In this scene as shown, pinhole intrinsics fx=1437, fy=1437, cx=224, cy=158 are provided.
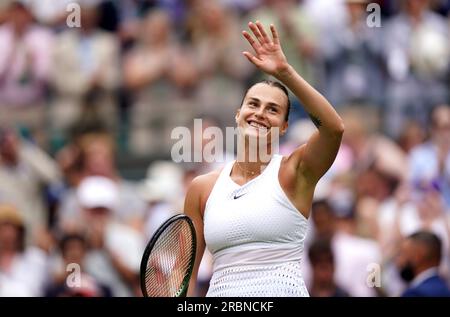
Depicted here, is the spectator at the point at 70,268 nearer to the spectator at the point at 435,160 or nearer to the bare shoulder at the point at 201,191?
the spectator at the point at 435,160

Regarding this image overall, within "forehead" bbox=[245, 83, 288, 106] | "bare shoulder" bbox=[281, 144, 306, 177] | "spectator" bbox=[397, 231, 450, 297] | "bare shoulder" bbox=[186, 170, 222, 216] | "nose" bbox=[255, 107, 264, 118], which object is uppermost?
"forehead" bbox=[245, 83, 288, 106]

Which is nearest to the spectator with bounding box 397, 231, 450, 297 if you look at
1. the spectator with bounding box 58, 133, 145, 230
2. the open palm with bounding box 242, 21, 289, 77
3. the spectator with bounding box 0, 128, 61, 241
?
the spectator with bounding box 58, 133, 145, 230

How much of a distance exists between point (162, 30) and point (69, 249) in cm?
296

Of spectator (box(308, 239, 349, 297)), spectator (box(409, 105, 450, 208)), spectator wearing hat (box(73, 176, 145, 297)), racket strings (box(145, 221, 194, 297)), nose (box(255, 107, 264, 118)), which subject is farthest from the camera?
spectator (box(409, 105, 450, 208))

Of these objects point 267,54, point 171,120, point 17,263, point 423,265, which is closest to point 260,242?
point 267,54

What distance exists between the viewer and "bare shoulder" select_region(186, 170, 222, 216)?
6410mm

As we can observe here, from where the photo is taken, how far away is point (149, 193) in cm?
1118

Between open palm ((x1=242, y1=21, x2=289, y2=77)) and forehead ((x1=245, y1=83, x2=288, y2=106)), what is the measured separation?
1.19ft

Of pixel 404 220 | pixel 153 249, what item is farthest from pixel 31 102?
pixel 153 249

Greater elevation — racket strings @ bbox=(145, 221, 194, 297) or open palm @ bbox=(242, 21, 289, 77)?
open palm @ bbox=(242, 21, 289, 77)

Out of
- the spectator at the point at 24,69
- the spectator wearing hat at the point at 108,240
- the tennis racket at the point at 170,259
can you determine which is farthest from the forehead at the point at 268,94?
the spectator at the point at 24,69

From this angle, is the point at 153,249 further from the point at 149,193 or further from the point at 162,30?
the point at 162,30

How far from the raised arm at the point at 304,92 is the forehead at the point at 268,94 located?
0.32 m

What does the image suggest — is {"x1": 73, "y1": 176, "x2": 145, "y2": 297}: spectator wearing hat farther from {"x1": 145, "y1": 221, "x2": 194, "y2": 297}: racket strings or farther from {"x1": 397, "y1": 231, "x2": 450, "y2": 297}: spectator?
{"x1": 145, "y1": 221, "x2": 194, "y2": 297}: racket strings
